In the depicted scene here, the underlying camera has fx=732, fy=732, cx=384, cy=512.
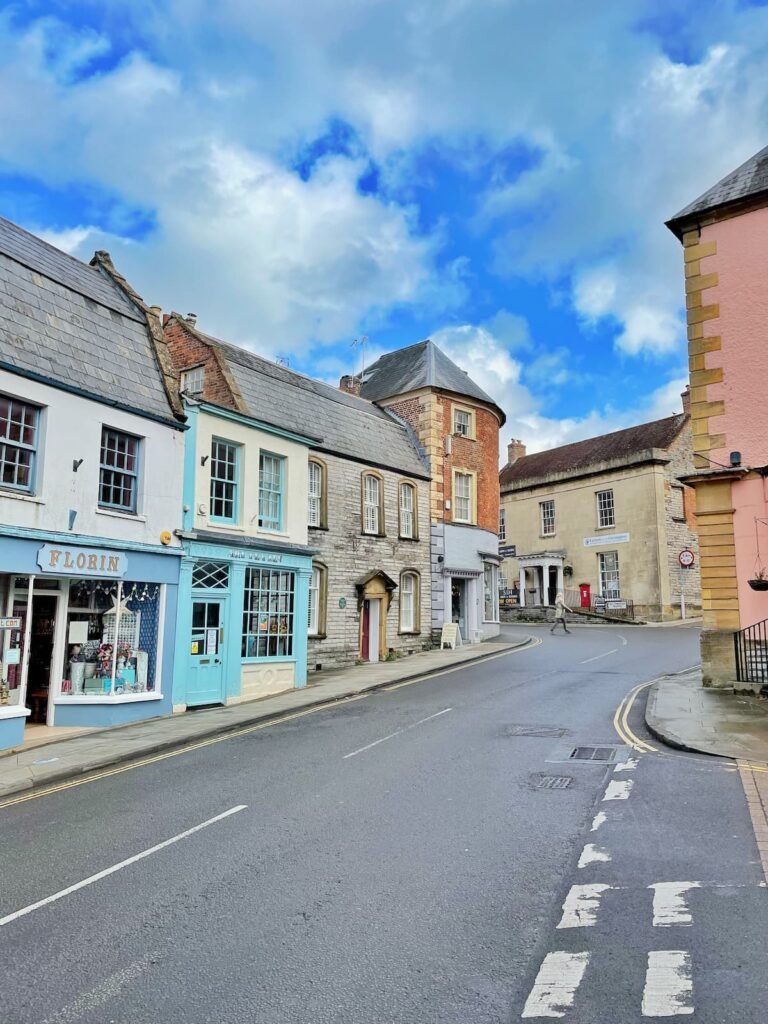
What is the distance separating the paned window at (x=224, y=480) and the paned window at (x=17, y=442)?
15.4 feet

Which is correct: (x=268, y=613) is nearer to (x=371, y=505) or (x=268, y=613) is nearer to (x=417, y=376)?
(x=371, y=505)

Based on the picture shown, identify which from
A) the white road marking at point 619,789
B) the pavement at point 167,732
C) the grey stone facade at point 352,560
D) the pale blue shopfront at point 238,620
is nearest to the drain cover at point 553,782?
the white road marking at point 619,789

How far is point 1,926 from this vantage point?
5.13m

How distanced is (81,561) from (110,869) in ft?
27.7

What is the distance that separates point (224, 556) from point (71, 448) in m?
4.45

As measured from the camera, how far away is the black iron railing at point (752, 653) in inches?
615

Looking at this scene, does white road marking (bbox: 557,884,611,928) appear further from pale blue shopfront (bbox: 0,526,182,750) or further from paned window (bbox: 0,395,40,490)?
paned window (bbox: 0,395,40,490)

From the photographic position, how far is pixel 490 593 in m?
32.6

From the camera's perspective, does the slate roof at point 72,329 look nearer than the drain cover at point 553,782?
No

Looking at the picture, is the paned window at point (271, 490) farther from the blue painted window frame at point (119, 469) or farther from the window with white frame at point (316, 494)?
the blue painted window frame at point (119, 469)

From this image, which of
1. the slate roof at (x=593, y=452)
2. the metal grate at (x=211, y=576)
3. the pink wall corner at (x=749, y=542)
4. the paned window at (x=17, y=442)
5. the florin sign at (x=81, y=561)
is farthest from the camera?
the slate roof at (x=593, y=452)

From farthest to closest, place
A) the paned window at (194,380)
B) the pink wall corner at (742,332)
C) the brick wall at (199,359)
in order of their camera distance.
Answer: the paned window at (194,380), the brick wall at (199,359), the pink wall corner at (742,332)

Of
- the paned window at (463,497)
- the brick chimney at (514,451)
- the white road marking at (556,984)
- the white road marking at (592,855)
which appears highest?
the brick chimney at (514,451)

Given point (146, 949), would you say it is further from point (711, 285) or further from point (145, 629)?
point (711, 285)
